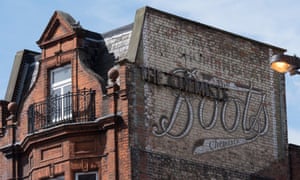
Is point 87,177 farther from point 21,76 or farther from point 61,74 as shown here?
point 21,76

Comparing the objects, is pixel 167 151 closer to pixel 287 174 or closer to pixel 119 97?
pixel 119 97

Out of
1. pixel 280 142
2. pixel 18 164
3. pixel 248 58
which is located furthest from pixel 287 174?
pixel 18 164

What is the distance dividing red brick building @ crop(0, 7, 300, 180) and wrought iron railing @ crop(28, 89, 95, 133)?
0.04 metres

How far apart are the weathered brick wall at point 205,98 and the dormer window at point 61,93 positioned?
9.16ft

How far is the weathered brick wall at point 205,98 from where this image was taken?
4150 cm

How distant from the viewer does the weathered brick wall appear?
41500 millimetres

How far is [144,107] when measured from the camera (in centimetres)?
4109

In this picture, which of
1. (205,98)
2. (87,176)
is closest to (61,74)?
(87,176)

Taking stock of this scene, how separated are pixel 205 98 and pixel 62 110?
5587 millimetres

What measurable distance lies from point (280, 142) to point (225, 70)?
4.03 meters

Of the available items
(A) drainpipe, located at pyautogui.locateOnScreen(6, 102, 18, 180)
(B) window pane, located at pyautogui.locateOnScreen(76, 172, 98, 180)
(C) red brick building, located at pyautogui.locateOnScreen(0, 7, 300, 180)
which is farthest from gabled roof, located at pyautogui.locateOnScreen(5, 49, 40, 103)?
(B) window pane, located at pyautogui.locateOnScreen(76, 172, 98, 180)

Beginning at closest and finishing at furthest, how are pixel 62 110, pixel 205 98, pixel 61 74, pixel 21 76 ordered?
pixel 62 110 → pixel 61 74 → pixel 205 98 → pixel 21 76

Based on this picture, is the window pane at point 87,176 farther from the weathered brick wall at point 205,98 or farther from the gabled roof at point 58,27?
the gabled roof at point 58,27

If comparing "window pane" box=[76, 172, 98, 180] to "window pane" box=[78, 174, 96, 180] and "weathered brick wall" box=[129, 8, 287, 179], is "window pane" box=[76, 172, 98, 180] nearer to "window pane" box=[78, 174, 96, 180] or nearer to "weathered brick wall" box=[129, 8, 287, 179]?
"window pane" box=[78, 174, 96, 180]
